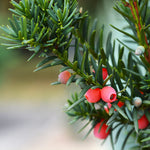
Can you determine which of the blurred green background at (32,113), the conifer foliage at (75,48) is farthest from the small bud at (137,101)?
the blurred green background at (32,113)

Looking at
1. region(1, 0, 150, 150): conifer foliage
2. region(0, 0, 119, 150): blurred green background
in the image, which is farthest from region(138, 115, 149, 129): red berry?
region(0, 0, 119, 150): blurred green background

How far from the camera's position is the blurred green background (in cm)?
133

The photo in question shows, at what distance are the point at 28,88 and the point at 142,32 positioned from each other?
149cm

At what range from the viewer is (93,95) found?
0.52 feet

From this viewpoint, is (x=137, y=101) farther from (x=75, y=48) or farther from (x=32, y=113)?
(x=32, y=113)

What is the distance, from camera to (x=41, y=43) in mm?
153

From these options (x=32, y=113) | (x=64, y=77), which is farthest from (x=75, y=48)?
(x=32, y=113)

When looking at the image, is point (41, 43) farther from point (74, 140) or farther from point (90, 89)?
point (74, 140)

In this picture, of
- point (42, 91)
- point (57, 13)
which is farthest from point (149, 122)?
point (42, 91)

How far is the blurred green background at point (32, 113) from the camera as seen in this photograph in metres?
1.33

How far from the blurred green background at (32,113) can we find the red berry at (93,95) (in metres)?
1.07

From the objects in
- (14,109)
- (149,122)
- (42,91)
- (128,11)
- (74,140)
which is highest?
(128,11)

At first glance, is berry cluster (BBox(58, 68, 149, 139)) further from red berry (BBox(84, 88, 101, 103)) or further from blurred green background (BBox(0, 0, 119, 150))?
blurred green background (BBox(0, 0, 119, 150))

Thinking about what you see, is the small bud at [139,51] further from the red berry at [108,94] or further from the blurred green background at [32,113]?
the blurred green background at [32,113]
